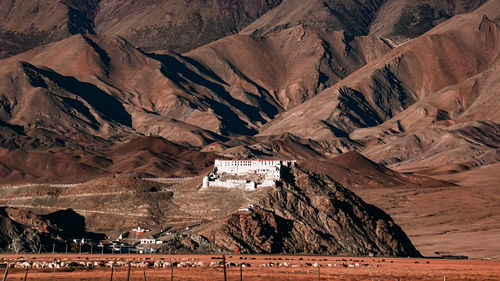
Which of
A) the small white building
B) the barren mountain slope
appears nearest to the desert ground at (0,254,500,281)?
the barren mountain slope

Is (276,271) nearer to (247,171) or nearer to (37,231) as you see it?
(37,231)

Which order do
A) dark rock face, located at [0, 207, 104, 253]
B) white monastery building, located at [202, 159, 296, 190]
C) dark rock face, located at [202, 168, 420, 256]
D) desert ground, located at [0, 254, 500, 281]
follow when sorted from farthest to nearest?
white monastery building, located at [202, 159, 296, 190], dark rock face, located at [202, 168, 420, 256], dark rock face, located at [0, 207, 104, 253], desert ground, located at [0, 254, 500, 281]

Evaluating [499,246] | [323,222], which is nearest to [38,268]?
[323,222]

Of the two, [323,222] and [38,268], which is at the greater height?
[323,222]

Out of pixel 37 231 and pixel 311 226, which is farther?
pixel 311 226

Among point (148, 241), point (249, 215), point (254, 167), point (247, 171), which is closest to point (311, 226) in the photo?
point (249, 215)

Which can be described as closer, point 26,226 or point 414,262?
point 414,262

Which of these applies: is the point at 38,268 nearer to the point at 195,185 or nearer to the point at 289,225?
the point at 289,225

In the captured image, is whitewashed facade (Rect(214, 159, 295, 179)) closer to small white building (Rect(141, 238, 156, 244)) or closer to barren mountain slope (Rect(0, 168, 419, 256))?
barren mountain slope (Rect(0, 168, 419, 256))

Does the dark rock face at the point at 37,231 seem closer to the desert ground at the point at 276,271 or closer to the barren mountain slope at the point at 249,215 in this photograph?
the barren mountain slope at the point at 249,215
